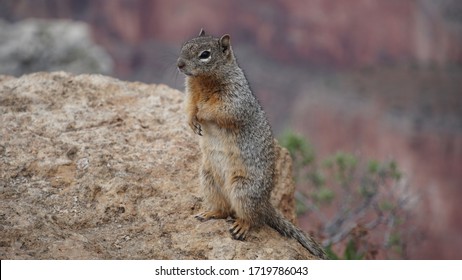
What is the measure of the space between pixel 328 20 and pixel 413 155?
6.61 m

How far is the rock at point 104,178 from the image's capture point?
693 centimetres

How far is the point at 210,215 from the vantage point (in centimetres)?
752

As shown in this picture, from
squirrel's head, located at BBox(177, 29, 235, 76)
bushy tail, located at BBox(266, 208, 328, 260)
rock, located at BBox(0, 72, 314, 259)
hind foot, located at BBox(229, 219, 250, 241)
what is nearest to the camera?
rock, located at BBox(0, 72, 314, 259)

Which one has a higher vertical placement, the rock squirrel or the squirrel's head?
the squirrel's head

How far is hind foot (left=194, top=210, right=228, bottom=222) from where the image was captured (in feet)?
24.6

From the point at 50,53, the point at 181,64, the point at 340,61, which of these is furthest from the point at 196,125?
the point at 340,61

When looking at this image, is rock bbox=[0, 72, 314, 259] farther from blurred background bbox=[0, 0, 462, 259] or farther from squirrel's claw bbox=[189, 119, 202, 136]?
blurred background bbox=[0, 0, 462, 259]

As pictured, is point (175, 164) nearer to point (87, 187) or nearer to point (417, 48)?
point (87, 187)

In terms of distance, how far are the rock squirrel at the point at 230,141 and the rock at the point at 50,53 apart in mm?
12149

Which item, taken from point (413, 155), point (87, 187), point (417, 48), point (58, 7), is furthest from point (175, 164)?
point (58, 7)

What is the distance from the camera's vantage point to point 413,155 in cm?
2645

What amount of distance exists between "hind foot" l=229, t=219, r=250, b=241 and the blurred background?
1701cm

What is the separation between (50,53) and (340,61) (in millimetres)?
13190

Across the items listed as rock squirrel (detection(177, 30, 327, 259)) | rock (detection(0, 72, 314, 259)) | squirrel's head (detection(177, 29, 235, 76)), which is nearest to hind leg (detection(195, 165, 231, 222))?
rock squirrel (detection(177, 30, 327, 259))
